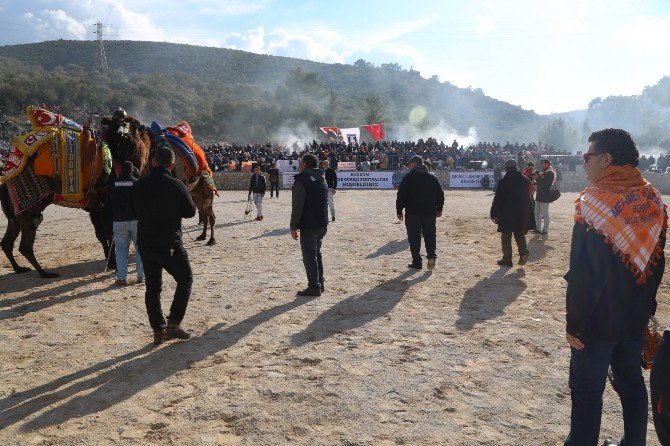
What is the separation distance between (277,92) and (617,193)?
300 ft

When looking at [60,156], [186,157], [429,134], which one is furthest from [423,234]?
[429,134]

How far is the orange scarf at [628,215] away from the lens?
2639 millimetres

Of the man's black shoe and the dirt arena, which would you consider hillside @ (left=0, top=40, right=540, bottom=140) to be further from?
the man's black shoe

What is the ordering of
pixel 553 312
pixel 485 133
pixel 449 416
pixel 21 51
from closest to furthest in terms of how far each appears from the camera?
pixel 449 416 < pixel 553 312 < pixel 21 51 < pixel 485 133

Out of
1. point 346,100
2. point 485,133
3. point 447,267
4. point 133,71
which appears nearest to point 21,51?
point 133,71

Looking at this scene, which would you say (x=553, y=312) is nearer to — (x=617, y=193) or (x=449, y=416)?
(x=449, y=416)

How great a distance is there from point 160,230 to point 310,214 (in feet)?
7.35

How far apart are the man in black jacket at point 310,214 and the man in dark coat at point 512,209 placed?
3.45 metres

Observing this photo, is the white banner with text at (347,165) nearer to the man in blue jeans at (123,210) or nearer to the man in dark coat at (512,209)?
the man in dark coat at (512,209)

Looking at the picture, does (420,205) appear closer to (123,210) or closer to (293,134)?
(123,210)

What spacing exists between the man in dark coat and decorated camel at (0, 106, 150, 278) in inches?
229

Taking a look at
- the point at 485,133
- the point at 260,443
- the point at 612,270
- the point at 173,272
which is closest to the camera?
the point at 612,270

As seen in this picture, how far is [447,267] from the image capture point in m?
8.41

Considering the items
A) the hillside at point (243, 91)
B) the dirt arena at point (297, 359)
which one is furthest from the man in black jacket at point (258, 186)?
the hillside at point (243, 91)
